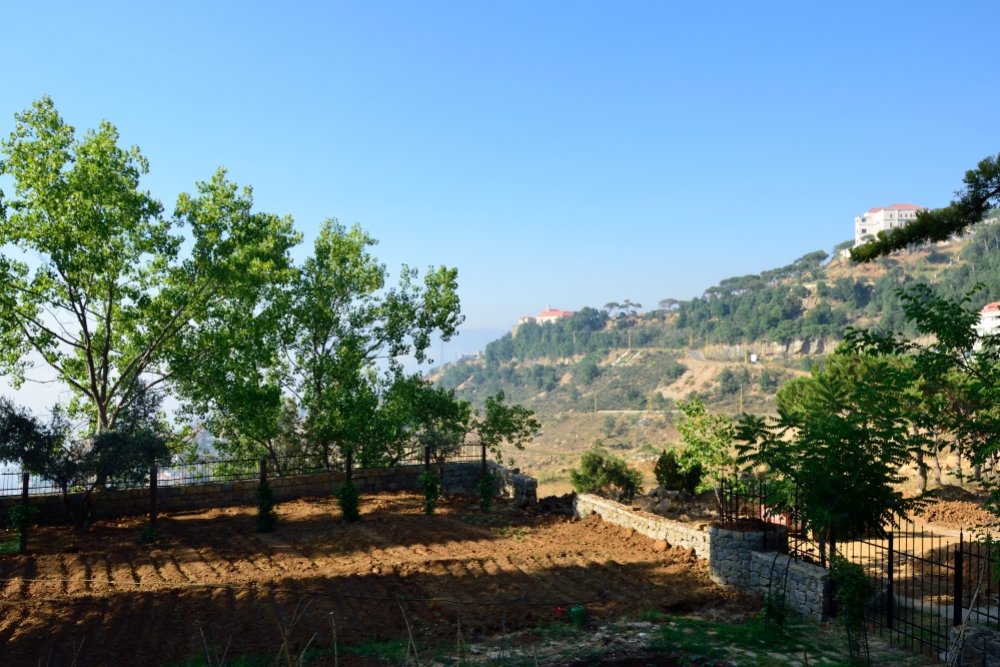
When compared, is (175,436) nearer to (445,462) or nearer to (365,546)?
(445,462)

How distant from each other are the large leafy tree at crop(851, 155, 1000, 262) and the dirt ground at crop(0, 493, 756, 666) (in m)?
6.33

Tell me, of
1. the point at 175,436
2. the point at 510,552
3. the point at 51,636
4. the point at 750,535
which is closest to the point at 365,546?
the point at 510,552

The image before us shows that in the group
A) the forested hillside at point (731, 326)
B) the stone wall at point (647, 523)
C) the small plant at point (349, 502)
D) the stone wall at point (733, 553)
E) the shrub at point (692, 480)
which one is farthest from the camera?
the forested hillside at point (731, 326)

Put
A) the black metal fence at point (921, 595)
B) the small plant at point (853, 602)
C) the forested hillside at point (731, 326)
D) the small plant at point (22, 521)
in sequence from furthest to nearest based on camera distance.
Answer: the forested hillside at point (731, 326)
the small plant at point (22, 521)
the black metal fence at point (921, 595)
the small plant at point (853, 602)

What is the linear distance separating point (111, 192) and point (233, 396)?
623 cm

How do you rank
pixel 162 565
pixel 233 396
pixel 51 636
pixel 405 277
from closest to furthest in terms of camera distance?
1. pixel 51 636
2. pixel 162 565
3. pixel 233 396
4. pixel 405 277

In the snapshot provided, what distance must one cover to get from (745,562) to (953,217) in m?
6.66

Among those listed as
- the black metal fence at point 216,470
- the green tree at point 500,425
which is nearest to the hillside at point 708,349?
the green tree at point 500,425

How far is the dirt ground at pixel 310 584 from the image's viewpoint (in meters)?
10.6

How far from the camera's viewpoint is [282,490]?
69.7ft

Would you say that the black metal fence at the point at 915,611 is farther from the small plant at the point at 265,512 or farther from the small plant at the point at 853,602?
the small plant at the point at 265,512

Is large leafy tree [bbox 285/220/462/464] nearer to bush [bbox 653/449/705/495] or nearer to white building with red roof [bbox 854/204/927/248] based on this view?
bush [bbox 653/449/705/495]

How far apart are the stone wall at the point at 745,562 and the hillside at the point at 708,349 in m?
48.8

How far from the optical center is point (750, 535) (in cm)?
1349
